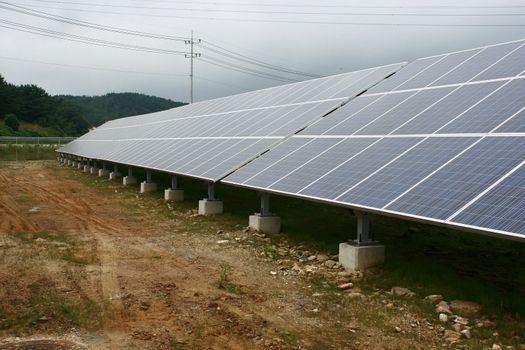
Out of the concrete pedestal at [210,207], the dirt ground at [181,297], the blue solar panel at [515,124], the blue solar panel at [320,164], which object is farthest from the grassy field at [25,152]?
the blue solar panel at [515,124]

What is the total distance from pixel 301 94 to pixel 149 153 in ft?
30.7

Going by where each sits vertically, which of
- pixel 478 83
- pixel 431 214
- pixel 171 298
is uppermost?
pixel 478 83

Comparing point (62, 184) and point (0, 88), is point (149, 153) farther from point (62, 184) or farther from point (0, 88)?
point (0, 88)

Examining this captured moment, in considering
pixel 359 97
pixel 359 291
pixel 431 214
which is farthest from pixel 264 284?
pixel 359 97

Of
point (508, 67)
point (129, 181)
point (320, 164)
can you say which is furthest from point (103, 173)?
point (508, 67)

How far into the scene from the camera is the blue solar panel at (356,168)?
12062mm

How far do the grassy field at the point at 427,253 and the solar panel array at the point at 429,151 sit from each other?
186 centimetres

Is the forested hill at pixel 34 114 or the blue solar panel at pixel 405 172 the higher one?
the forested hill at pixel 34 114

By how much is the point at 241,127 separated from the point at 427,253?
1250cm

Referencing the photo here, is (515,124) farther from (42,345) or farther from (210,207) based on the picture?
(210,207)

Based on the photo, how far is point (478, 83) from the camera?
47.2 feet

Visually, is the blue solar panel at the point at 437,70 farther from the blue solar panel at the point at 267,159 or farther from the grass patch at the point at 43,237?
the grass patch at the point at 43,237

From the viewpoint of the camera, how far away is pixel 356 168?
12617 mm

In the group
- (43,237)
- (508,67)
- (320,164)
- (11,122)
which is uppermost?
(11,122)
